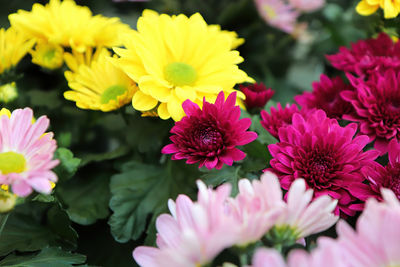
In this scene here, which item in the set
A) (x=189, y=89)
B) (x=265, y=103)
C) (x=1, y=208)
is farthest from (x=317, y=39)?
(x=1, y=208)

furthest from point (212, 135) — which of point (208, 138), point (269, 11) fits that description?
point (269, 11)

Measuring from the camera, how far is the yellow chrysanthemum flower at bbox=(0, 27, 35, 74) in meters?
0.63

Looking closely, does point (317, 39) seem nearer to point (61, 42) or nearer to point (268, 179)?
point (61, 42)

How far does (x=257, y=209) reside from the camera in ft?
1.13

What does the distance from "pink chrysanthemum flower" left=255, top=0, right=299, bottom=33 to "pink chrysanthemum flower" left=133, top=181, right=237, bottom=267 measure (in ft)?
2.23

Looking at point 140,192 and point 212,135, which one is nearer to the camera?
point 212,135

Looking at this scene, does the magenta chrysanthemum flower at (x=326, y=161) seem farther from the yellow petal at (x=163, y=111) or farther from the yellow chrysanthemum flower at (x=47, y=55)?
the yellow chrysanthemum flower at (x=47, y=55)

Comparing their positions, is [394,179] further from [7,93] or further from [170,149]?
[7,93]

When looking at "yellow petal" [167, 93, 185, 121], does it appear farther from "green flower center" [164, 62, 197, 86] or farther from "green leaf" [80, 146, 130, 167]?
"green leaf" [80, 146, 130, 167]

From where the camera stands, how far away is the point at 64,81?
74 cm

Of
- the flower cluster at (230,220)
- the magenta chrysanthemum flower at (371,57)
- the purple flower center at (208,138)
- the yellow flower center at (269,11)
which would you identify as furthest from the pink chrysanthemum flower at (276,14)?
the flower cluster at (230,220)

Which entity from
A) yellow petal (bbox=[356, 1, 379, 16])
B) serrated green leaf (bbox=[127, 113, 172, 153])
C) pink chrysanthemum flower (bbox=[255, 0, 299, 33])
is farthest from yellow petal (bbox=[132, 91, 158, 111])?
pink chrysanthemum flower (bbox=[255, 0, 299, 33])

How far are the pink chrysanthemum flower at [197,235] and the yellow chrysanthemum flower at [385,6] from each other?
376 millimetres

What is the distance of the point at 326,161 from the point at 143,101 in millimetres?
225
